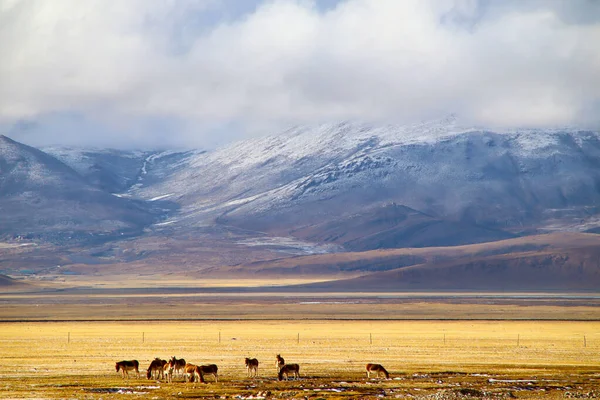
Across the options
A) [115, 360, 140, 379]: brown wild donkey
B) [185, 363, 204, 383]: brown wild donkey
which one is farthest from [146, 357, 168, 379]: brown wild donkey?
[185, 363, 204, 383]: brown wild donkey

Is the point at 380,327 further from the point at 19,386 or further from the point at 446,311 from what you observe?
the point at 19,386

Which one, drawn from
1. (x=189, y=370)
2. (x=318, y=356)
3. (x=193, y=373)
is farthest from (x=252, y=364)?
(x=318, y=356)

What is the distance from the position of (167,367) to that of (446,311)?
255 feet

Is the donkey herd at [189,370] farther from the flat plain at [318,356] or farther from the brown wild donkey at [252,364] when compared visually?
the flat plain at [318,356]

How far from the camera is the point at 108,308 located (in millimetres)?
121188

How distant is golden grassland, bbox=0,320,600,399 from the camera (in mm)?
37688

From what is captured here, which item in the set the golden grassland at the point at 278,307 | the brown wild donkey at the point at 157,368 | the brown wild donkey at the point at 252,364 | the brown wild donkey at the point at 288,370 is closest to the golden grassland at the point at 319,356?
the brown wild donkey at the point at 288,370

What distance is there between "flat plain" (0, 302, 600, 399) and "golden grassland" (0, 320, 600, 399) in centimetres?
6

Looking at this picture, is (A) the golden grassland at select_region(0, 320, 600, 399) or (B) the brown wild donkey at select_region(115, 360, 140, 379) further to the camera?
(B) the brown wild donkey at select_region(115, 360, 140, 379)

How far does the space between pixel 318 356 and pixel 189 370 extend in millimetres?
14739

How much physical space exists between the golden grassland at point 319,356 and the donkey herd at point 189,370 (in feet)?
1.71

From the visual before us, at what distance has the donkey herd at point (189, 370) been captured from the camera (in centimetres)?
3978

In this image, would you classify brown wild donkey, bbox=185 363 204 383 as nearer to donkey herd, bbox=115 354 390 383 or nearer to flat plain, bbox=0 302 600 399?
donkey herd, bbox=115 354 390 383

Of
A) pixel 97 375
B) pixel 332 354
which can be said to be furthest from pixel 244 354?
pixel 97 375
